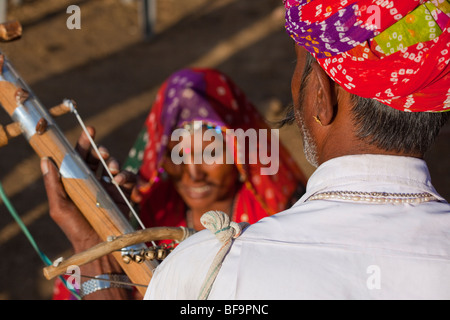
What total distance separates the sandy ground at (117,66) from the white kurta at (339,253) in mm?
3827

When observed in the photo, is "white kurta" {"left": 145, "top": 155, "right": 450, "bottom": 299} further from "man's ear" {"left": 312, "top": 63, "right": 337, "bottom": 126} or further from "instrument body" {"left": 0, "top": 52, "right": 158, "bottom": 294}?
"instrument body" {"left": 0, "top": 52, "right": 158, "bottom": 294}

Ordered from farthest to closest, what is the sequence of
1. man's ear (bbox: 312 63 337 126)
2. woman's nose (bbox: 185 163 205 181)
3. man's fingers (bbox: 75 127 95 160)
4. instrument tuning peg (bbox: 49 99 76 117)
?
1. woman's nose (bbox: 185 163 205 181)
2. man's fingers (bbox: 75 127 95 160)
3. instrument tuning peg (bbox: 49 99 76 117)
4. man's ear (bbox: 312 63 337 126)

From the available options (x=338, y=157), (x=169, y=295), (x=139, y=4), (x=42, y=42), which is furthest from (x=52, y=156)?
(x=139, y=4)

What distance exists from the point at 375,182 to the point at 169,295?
56 cm

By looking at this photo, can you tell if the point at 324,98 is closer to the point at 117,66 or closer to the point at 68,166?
the point at 68,166

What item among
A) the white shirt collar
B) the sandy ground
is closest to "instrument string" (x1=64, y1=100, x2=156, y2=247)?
the white shirt collar

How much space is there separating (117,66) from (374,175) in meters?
7.44

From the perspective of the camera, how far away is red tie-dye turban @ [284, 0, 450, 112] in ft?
4.37

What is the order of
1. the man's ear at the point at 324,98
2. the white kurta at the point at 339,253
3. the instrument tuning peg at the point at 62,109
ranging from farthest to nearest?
the instrument tuning peg at the point at 62,109
the man's ear at the point at 324,98
the white kurta at the point at 339,253

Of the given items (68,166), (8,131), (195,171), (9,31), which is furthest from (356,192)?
(195,171)

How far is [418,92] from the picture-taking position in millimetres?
1410

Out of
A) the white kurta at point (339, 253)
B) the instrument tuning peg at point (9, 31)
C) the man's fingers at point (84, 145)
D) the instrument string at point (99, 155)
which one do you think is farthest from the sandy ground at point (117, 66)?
the white kurta at point (339, 253)

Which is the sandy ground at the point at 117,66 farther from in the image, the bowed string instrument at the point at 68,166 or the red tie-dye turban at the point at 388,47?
the red tie-dye turban at the point at 388,47

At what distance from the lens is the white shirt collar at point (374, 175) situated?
1335 mm
